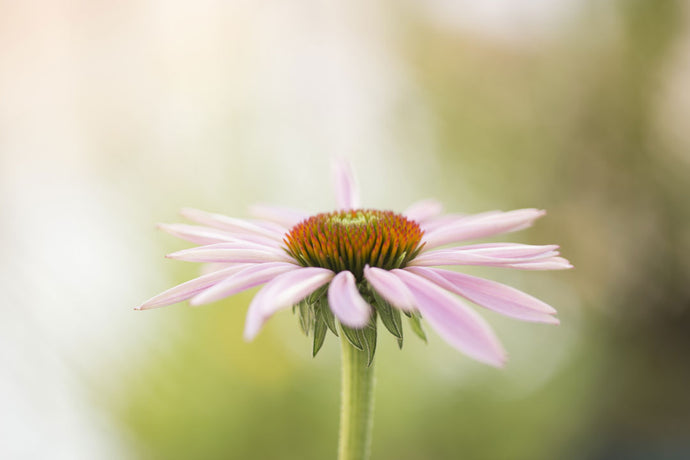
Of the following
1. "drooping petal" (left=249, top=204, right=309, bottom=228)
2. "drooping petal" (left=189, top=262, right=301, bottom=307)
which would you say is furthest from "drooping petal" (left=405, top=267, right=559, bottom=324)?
"drooping petal" (left=249, top=204, right=309, bottom=228)

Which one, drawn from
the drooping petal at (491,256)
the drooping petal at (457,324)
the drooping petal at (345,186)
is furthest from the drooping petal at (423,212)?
the drooping petal at (457,324)

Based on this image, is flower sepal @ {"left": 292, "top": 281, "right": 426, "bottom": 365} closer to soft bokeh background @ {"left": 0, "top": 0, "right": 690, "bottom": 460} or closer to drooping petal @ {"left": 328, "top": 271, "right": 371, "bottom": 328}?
drooping petal @ {"left": 328, "top": 271, "right": 371, "bottom": 328}

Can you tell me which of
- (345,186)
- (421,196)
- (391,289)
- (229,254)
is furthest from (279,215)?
(421,196)

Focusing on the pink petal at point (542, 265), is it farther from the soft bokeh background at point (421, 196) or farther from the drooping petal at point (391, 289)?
the soft bokeh background at point (421, 196)

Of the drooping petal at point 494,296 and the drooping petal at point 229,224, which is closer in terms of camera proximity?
the drooping petal at point 494,296

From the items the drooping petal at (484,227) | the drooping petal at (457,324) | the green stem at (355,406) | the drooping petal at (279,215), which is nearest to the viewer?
the drooping petal at (457,324)

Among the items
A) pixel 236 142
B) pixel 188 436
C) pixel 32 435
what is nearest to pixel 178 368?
pixel 188 436
